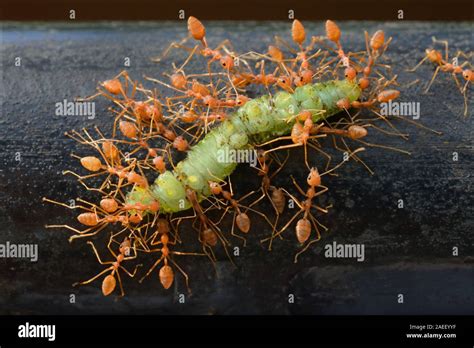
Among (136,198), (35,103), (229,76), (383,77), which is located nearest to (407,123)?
(383,77)

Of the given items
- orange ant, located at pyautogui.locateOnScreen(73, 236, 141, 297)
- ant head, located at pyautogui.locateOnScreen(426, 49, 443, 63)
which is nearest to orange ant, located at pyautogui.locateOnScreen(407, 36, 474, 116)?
ant head, located at pyautogui.locateOnScreen(426, 49, 443, 63)

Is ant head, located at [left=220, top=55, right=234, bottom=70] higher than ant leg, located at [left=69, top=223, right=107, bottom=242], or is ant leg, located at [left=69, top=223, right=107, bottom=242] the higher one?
ant head, located at [left=220, top=55, right=234, bottom=70]

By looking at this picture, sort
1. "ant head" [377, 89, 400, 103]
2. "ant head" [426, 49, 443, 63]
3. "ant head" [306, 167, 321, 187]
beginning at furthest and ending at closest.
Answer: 1. "ant head" [426, 49, 443, 63]
2. "ant head" [377, 89, 400, 103]
3. "ant head" [306, 167, 321, 187]

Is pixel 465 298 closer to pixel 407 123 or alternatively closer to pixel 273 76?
pixel 407 123

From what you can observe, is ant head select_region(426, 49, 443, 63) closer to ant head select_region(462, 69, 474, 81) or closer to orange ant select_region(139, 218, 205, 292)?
ant head select_region(462, 69, 474, 81)

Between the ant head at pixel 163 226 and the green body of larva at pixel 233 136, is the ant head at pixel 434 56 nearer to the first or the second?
the green body of larva at pixel 233 136
